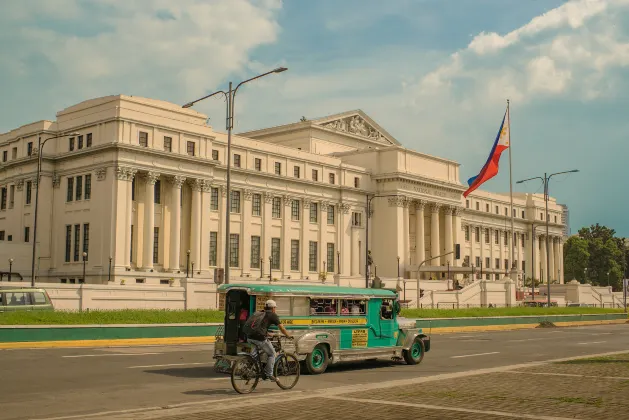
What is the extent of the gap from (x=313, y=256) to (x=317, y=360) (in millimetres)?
65058

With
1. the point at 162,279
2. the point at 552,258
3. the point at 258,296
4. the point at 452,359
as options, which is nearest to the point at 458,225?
the point at 552,258

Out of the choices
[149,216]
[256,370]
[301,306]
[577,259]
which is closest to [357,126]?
[149,216]

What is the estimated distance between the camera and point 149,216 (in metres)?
65.9

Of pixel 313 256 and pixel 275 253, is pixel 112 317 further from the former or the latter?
pixel 313 256

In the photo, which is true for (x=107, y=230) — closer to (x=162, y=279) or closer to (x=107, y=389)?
(x=162, y=279)

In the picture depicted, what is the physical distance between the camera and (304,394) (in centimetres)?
1552

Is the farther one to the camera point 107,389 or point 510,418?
point 107,389

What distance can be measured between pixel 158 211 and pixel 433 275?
40.0m

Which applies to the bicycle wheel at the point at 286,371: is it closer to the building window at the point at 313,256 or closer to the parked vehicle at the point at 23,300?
the parked vehicle at the point at 23,300

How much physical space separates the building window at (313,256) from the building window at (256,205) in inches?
353

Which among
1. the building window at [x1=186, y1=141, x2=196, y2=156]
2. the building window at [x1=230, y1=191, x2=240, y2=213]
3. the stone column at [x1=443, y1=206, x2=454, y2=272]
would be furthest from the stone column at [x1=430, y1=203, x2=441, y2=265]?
the building window at [x1=186, y1=141, x2=196, y2=156]

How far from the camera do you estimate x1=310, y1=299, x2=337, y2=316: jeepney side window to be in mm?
21031

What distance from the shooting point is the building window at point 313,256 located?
3344 inches

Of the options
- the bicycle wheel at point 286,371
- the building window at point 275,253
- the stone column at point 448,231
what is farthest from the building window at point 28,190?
the bicycle wheel at point 286,371
